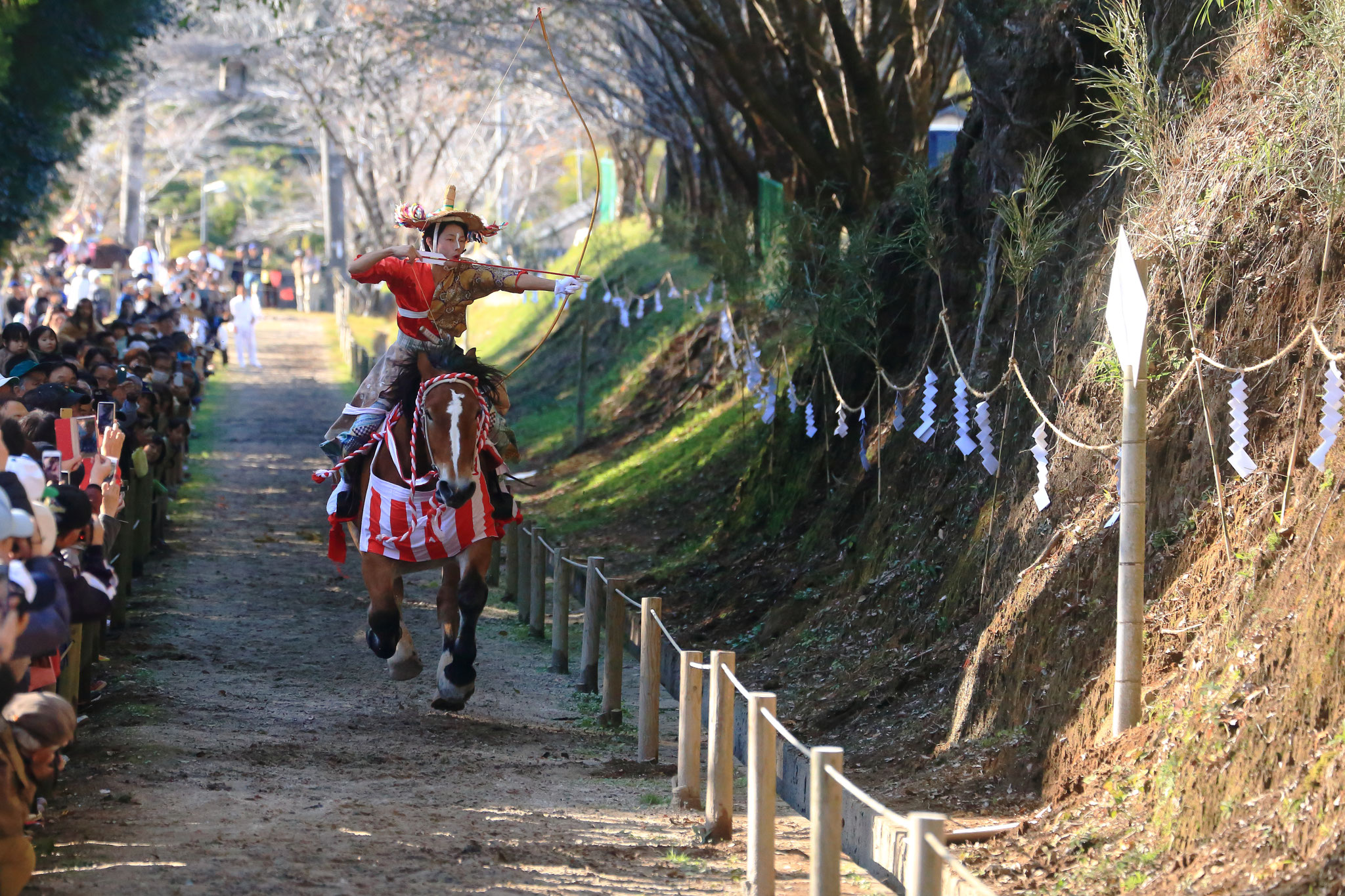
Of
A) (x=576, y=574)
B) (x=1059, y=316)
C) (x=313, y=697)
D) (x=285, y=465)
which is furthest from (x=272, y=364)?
(x=1059, y=316)

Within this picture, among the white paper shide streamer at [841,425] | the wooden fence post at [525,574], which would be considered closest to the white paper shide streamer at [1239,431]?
the white paper shide streamer at [841,425]

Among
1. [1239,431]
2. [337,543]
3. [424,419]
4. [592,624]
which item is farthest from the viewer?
[592,624]

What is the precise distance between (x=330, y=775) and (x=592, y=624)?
3099 mm

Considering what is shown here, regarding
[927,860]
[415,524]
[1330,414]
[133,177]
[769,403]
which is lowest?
[927,860]

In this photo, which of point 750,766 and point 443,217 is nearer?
point 750,766

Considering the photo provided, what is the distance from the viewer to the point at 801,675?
1017 centimetres

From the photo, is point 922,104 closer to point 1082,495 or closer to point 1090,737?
point 1082,495

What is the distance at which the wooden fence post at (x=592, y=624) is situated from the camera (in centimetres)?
1091

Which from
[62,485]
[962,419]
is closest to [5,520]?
[62,485]

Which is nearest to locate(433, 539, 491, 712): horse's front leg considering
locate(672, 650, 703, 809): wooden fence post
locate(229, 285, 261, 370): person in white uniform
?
locate(672, 650, 703, 809): wooden fence post

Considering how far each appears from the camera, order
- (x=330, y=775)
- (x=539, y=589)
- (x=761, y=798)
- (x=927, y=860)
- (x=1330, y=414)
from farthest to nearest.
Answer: (x=539, y=589)
(x=330, y=775)
(x=761, y=798)
(x=1330, y=414)
(x=927, y=860)

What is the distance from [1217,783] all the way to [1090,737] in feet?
4.13

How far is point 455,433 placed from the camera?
29.0 feet

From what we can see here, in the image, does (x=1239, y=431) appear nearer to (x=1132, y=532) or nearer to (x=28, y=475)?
(x=1132, y=532)
